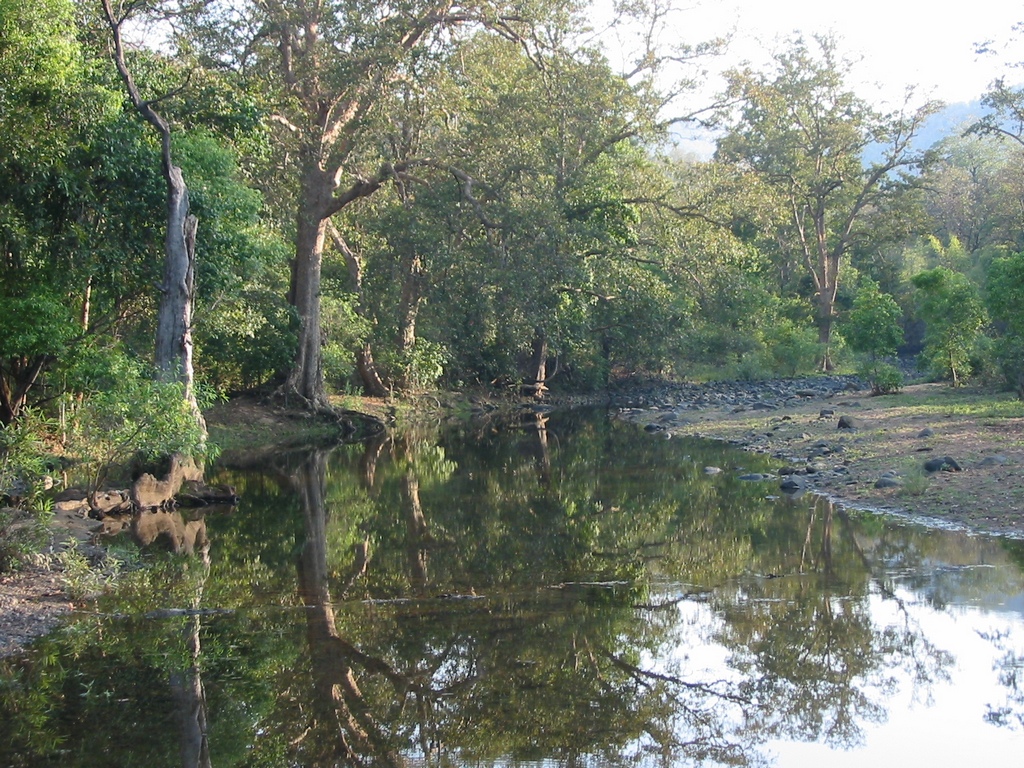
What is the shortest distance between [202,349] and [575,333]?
407 inches

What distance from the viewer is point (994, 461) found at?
13.2 meters

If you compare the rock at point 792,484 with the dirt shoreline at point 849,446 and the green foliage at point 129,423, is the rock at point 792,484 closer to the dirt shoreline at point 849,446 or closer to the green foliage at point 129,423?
the dirt shoreline at point 849,446

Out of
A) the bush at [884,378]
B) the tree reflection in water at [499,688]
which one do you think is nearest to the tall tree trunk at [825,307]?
the bush at [884,378]

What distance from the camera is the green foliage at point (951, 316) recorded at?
2298 centimetres

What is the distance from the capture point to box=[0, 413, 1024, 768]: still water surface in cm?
555

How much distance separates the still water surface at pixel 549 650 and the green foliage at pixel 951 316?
12900 millimetres

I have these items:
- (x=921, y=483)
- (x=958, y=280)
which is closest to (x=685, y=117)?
(x=958, y=280)

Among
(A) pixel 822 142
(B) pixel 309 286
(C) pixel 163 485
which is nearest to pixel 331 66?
(B) pixel 309 286

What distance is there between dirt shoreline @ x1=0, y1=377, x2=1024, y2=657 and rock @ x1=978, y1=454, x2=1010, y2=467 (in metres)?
0.01

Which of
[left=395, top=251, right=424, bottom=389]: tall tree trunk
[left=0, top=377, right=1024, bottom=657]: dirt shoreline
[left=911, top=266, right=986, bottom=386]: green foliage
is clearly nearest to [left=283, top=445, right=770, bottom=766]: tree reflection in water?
[left=0, top=377, right=1024, bottom=657]: dirt shoreline

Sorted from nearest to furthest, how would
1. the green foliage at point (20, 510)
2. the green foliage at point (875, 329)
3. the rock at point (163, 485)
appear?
the green foliage at point (20, 510) < the rock at point (163, 485) < the green foliage at point (875, 329)

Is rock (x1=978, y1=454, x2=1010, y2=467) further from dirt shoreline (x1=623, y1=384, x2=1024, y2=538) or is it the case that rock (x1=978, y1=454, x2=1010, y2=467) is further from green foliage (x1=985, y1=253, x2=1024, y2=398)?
green foliage (x1=985, y1=253, x2=1024, y2=398)

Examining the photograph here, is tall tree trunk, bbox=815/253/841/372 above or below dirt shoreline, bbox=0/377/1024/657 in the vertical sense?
above

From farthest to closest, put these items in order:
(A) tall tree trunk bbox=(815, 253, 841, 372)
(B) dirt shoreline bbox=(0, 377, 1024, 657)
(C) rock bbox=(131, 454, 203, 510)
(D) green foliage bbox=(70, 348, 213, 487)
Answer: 1. (A) tall tree trunk bbox=(815, 253, 841, 372)
2. (C) rock bbox=(131, 454, 203, 510)
3. (D) green foliage bbox=(70, 348, 213, 487)
4. (B) dirt shoreline bbox=(0, 377, 1024, 657)
